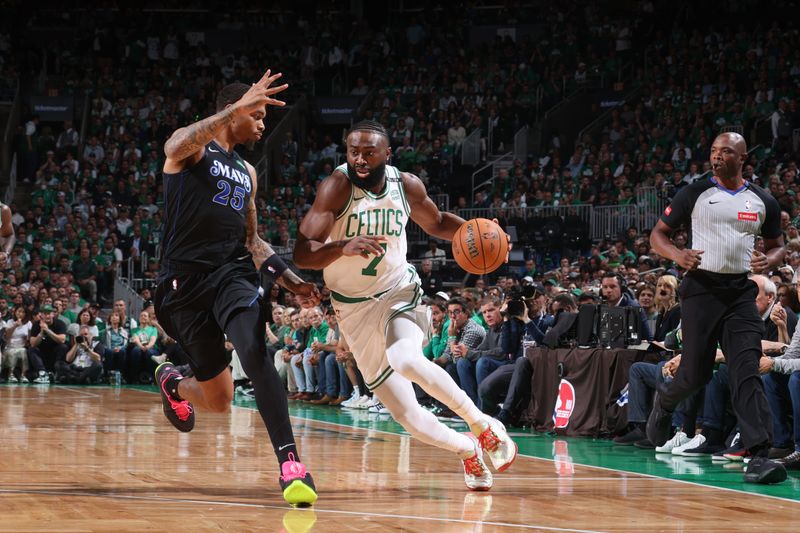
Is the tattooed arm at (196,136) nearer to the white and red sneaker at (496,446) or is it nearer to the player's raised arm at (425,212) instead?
the player's raised arm at (425,212)

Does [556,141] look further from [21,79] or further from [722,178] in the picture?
[722,178]

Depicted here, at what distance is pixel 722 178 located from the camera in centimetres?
713

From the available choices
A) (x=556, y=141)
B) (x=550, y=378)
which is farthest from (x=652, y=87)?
(x=550, y=378)

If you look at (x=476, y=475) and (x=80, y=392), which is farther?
(x=80, y=392)

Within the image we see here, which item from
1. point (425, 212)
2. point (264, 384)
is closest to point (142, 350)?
point (425, 212)

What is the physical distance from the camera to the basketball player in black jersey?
5.39 meters

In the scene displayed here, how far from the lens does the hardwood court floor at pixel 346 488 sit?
475 cm

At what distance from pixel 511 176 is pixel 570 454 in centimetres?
1549

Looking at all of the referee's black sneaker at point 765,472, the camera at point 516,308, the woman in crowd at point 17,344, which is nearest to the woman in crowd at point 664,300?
the camera at point 516,308

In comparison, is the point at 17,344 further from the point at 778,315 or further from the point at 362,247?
the point at 362,247

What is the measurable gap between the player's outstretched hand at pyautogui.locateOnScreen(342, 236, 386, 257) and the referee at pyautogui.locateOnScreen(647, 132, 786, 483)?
217cm

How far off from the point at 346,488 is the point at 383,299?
1.02 m

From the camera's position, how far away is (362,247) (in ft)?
18.0

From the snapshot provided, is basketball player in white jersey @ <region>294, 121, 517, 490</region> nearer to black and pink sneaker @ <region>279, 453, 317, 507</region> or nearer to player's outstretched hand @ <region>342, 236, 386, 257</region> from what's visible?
player's outstretched hand @ <region>342, 236, 386, 257</region>
